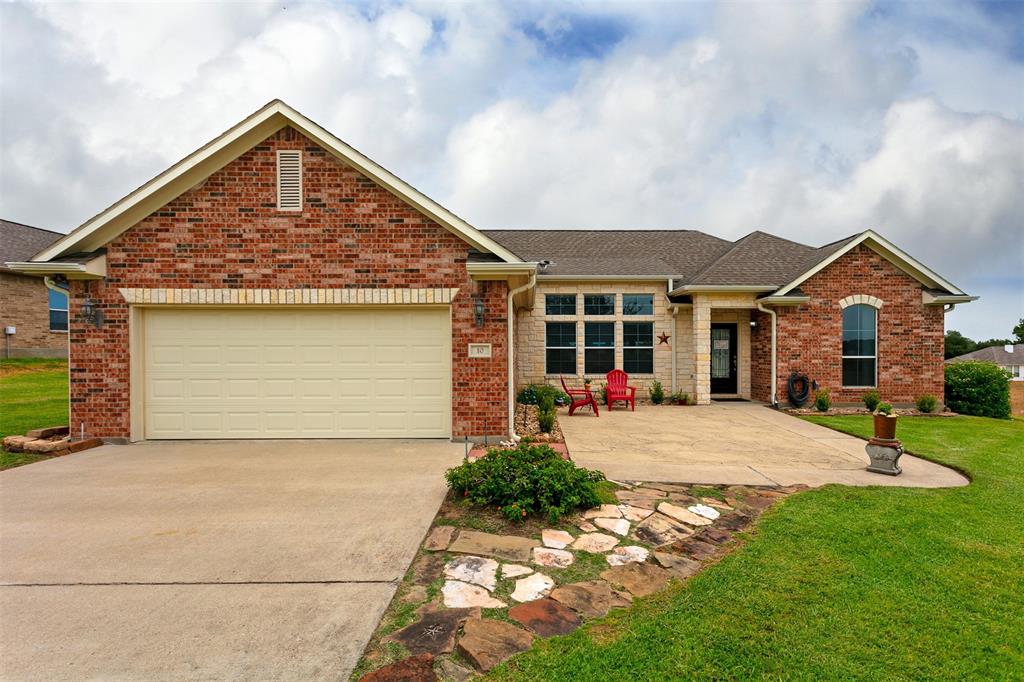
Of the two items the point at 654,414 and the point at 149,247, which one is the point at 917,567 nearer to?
the point at 654,414

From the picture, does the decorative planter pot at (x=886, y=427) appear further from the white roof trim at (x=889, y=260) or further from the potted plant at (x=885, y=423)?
the white roof trim at (x=889, y=260)

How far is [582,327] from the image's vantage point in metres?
13.6

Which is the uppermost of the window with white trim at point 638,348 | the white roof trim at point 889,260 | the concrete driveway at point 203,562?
the white roof trim at point 889,260

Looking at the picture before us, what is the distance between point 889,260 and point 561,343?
886 centimetres

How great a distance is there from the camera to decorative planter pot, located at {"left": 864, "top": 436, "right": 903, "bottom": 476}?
6000 mm

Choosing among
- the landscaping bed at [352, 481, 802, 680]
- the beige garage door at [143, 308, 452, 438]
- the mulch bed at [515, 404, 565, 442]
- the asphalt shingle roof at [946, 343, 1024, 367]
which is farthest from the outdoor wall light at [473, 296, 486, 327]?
the asphalt shingle roof at [946, 343, 1024, 367]

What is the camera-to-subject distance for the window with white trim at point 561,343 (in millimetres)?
13609

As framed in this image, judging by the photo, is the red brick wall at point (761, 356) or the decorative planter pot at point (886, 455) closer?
the decorative planter pot at point (886, 455)

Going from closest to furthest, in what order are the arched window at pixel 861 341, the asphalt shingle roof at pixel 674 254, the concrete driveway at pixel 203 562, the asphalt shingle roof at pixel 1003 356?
the concrete driveway at pixel 203 562 < the arched window at pixel 861 341 < the asphalt shingle roof at pixel 674 254 < the asphalt shingle roof at pixel 1003 356

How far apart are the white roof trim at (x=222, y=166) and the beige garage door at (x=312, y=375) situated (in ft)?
5.12

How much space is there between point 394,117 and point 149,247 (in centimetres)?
1064

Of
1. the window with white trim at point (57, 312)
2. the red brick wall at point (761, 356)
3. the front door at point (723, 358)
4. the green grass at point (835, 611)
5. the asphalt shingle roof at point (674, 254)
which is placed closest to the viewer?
the green grass at point (835, 611)

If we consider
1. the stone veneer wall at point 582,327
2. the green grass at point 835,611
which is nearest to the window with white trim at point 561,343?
the stone veneer wall at point 582,327

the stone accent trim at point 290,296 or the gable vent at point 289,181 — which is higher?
the gable vent at point 289,181
